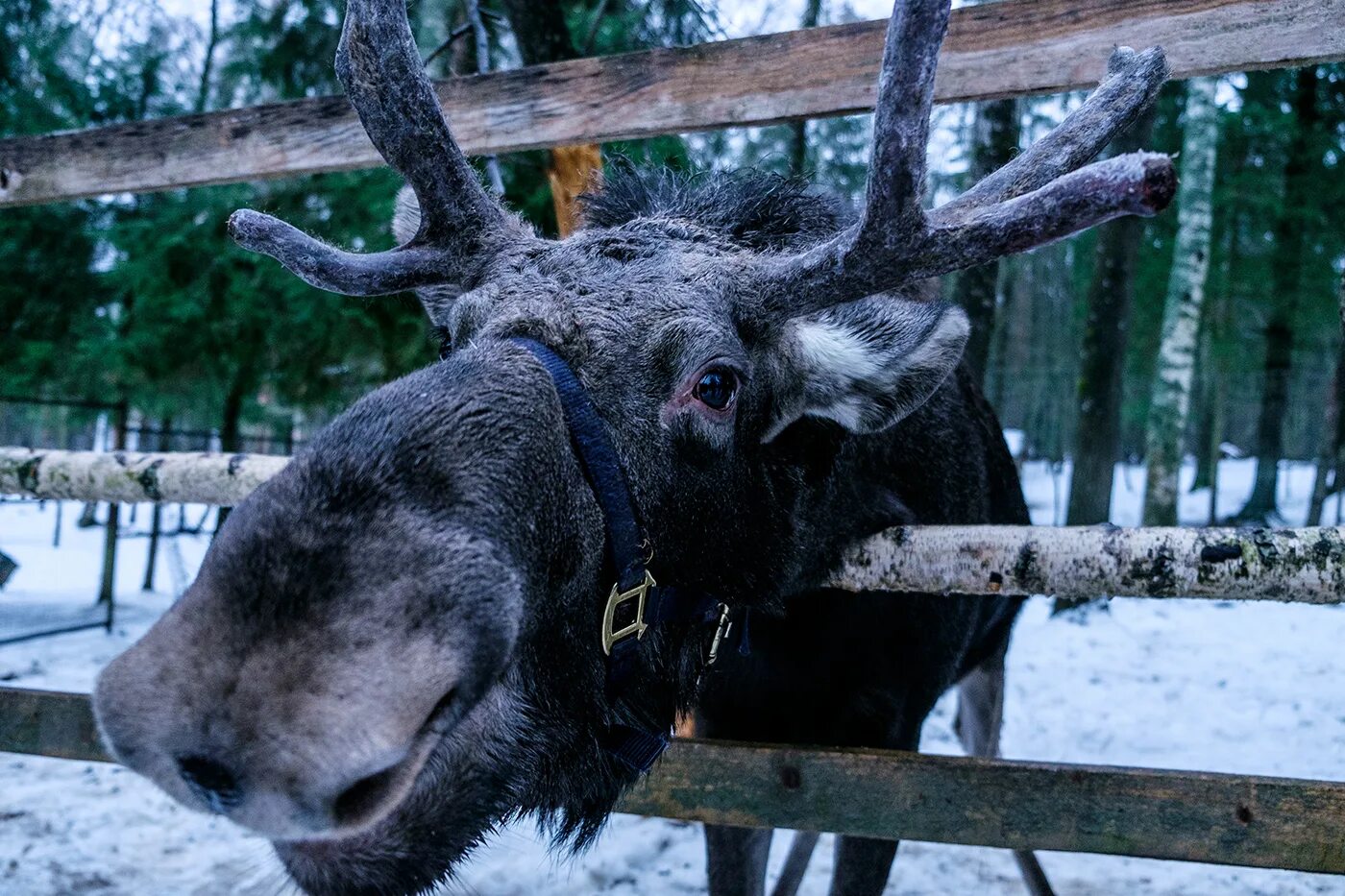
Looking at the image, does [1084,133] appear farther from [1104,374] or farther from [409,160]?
[1104,374]

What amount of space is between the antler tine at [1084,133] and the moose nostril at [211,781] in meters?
1.83

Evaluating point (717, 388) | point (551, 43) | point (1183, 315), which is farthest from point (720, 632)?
point (1183, 315)

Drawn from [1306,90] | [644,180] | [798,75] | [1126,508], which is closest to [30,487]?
[644,180]

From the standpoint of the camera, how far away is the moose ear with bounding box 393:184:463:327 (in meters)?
2.54

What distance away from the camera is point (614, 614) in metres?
1.86

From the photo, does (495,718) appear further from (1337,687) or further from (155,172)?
(1337,687)

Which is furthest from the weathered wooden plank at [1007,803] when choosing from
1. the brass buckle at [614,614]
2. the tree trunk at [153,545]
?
the tree trunk at [153,545]

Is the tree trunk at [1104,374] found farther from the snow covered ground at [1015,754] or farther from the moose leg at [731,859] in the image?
the moose leg at [731,859]

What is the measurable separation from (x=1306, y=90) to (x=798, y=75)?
46.6ft

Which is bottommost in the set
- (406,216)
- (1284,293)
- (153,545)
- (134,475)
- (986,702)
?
(153,545)

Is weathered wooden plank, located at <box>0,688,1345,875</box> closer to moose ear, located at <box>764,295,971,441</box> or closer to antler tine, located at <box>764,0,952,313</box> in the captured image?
moose ear, located at <box>764,295,971,441</box>

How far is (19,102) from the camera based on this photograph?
29.9 ft

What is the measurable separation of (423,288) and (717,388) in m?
0.92

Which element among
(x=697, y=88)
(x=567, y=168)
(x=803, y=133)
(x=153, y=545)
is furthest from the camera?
(x=803, y=133)
